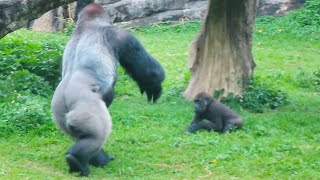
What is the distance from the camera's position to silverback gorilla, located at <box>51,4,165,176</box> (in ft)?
19.6

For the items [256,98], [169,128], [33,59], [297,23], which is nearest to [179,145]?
[169,128]

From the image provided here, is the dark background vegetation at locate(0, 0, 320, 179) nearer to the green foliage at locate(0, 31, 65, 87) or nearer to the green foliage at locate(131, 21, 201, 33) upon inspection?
the green foliage at locate(0, 31, 65, 87)

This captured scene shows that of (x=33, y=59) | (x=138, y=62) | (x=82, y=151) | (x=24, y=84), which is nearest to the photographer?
(x=82, y=151)

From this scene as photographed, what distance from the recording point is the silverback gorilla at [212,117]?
770 cm

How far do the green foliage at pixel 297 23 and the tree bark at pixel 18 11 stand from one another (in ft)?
24.0

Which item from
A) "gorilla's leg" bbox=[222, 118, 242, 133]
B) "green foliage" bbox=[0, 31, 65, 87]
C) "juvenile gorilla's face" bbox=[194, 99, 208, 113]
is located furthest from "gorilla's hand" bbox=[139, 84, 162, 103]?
"green foliage" bbox=[0, 31, 65, 87]

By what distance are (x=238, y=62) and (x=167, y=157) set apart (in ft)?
9.22

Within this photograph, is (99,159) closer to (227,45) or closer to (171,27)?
(227,45)

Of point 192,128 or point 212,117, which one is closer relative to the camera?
point 192,128

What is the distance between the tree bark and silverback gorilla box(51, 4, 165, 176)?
1.49m

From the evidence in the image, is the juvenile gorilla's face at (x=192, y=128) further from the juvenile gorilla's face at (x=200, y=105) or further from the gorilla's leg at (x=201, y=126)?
the juvenile gorilla's face at (x=200, y=105)

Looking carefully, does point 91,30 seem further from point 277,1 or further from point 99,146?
point 277,1

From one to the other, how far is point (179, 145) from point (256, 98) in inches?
86.1

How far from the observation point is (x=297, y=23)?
14977 mm
